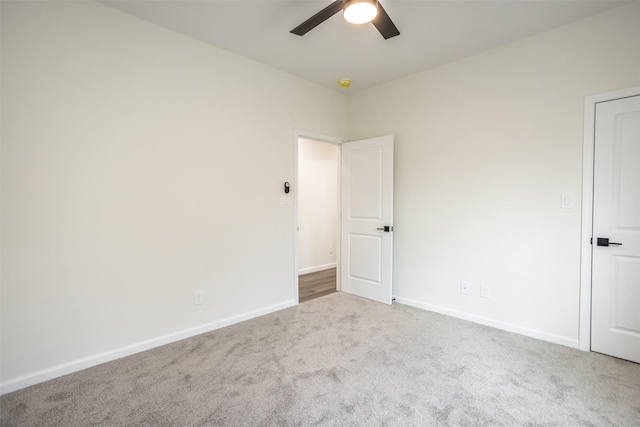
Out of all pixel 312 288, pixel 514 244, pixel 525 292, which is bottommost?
pixel 312 288

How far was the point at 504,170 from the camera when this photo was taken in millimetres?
2920

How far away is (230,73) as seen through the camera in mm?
3064

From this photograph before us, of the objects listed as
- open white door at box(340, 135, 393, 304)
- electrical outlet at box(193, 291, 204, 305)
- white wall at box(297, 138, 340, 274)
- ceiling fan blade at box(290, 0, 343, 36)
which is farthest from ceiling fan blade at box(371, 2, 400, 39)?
white wall at box(297, 138, 340, 274)

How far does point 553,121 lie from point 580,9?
2.72ft

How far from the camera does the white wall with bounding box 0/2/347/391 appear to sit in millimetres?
2027

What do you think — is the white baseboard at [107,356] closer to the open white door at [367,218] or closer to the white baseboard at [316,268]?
the open white door at [367,218]

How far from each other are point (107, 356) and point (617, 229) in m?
4.08

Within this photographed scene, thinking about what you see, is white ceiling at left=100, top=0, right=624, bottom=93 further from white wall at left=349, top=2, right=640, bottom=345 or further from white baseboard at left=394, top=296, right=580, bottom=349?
white baseboard at left=394, top=296, right=580, bottom=349

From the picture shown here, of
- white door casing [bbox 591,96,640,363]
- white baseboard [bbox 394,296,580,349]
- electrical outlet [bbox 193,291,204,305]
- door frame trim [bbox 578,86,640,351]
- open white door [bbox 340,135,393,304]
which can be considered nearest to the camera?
white door casing [bbox 591,96,640,363]

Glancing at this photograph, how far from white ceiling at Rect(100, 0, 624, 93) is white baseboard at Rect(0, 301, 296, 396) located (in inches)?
105

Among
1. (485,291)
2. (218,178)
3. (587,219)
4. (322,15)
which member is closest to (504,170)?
(587,219)

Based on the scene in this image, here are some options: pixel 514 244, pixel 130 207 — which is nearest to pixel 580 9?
pixel 514 244

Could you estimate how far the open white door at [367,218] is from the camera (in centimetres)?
369

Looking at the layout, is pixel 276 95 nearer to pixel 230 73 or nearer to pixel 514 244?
pixel 230 73
